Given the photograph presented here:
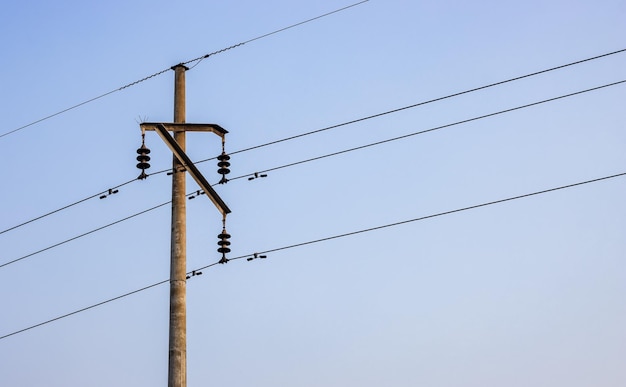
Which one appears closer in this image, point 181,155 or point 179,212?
point 179,212

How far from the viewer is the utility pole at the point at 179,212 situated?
747 inches

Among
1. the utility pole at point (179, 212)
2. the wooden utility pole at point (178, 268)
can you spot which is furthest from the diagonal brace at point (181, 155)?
the wooden utility pole at point (178, 268)

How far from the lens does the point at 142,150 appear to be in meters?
21.1

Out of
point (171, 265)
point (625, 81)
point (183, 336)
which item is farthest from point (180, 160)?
point (625, 81)

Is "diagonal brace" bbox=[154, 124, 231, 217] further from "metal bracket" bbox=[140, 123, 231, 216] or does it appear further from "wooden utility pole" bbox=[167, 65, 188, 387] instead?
"wooden utility pole" bbox=[167, 65, 188, 387]

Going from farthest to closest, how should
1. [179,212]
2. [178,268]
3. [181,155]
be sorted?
[181,155] < [179,212] < [178,268]

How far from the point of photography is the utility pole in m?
19.0

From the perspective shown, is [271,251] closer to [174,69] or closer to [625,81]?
[174,69]

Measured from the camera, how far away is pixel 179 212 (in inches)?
794

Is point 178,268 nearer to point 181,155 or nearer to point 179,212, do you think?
point 179,212

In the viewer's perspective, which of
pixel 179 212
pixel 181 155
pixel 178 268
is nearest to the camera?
pixel 178 268

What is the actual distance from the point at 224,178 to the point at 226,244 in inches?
57.0

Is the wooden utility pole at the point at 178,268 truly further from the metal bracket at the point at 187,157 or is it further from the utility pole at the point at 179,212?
the metal bracket at the point at 187,157

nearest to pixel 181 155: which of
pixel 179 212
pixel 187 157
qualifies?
pixel 187 157
